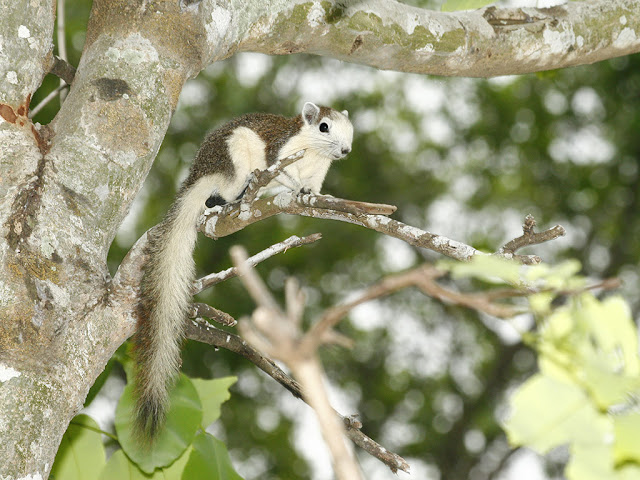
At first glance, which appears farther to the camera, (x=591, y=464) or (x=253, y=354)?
(x=253, y=354)

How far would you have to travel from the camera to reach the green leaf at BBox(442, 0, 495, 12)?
2.17m

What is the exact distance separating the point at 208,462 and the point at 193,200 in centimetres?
115

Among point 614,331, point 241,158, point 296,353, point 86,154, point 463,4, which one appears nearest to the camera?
point 296,353

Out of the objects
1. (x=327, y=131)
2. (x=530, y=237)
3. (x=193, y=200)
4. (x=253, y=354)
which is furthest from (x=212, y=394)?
(x=327, y=131)

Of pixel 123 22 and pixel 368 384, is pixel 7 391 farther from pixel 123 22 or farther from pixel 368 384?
pixel 368 384

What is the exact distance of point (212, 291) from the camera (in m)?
7.60

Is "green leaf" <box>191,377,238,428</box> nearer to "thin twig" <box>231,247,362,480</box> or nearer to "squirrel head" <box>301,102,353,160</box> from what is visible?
"squirrel head" <box>301,102,353,160</box>

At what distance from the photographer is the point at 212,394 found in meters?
2.13

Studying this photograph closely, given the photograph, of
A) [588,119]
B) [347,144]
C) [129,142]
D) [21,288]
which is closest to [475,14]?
[347,144]

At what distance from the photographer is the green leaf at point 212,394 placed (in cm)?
208

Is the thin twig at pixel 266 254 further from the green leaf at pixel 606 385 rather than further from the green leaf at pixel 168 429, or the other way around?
the green leaf at pixel 606 385

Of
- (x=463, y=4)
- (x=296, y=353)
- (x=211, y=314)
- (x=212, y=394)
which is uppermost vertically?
(x=296, y=353)

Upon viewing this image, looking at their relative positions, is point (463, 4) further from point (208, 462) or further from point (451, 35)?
point (208, 462)

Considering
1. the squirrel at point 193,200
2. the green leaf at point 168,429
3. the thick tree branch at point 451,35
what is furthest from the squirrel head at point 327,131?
the green leaf at point 168,429
